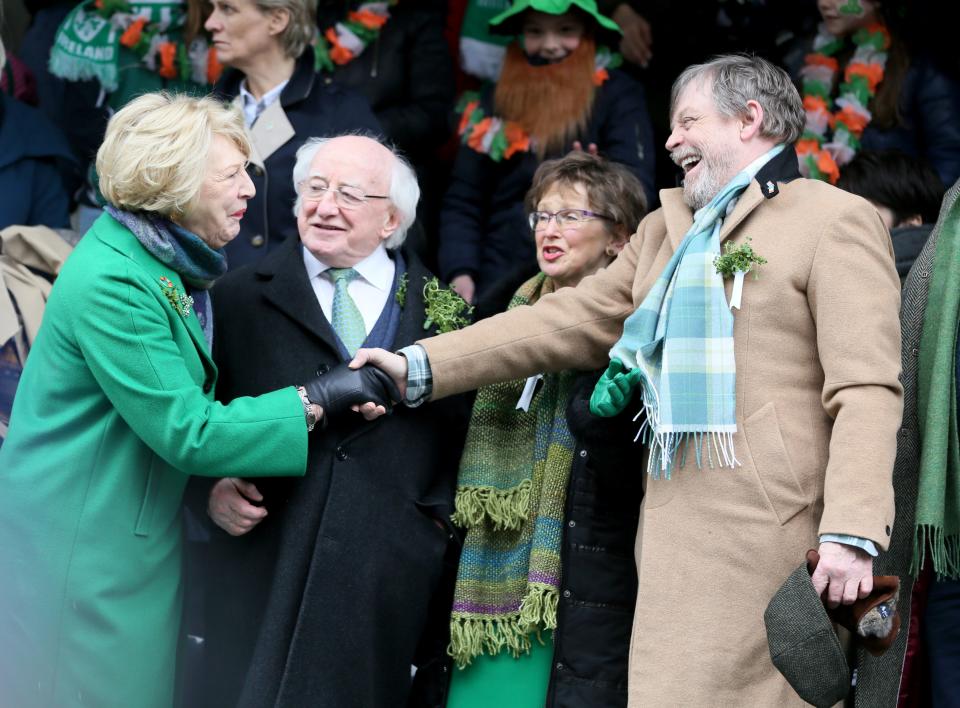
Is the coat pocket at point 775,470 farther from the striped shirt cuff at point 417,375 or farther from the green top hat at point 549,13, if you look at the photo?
the green top hat at point 549,13

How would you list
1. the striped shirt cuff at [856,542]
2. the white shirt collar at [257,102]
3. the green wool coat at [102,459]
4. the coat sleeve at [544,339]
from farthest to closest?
1. the white shirt collar at [257,102]
2. the coat sleeve at [544,339]
3. the green wool coat at [102,459]
4. the striped shirt cuff at [856,542]

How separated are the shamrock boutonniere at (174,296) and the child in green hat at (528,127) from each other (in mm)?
1730

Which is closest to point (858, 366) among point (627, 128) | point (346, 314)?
point (346, 314)

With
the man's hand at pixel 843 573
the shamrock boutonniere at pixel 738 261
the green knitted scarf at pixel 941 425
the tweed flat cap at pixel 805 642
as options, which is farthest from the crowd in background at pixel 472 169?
the man's hand at pixel 843 573

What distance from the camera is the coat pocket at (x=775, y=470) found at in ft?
12.1

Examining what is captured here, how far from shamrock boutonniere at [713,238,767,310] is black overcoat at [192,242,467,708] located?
1016mm

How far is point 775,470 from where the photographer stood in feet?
12.1

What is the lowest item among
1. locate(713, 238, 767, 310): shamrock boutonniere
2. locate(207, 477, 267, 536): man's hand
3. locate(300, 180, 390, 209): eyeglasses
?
locate(207, 477, 267, 536): man's hand

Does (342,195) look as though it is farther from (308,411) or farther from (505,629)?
(505,629)

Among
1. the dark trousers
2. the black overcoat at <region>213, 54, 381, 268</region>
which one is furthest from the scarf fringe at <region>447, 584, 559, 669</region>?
the black overcoat at <region>213, 54, 381, 268</region>

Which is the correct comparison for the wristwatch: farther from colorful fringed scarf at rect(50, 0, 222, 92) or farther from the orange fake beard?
colorful fringed scarf at rect(50, 0, 222, 92)

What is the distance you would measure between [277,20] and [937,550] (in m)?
3.05

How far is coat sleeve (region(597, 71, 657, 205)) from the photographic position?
5.51m

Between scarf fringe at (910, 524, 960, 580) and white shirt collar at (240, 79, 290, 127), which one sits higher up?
white shirt collar at (240, 79, 290, 127)
